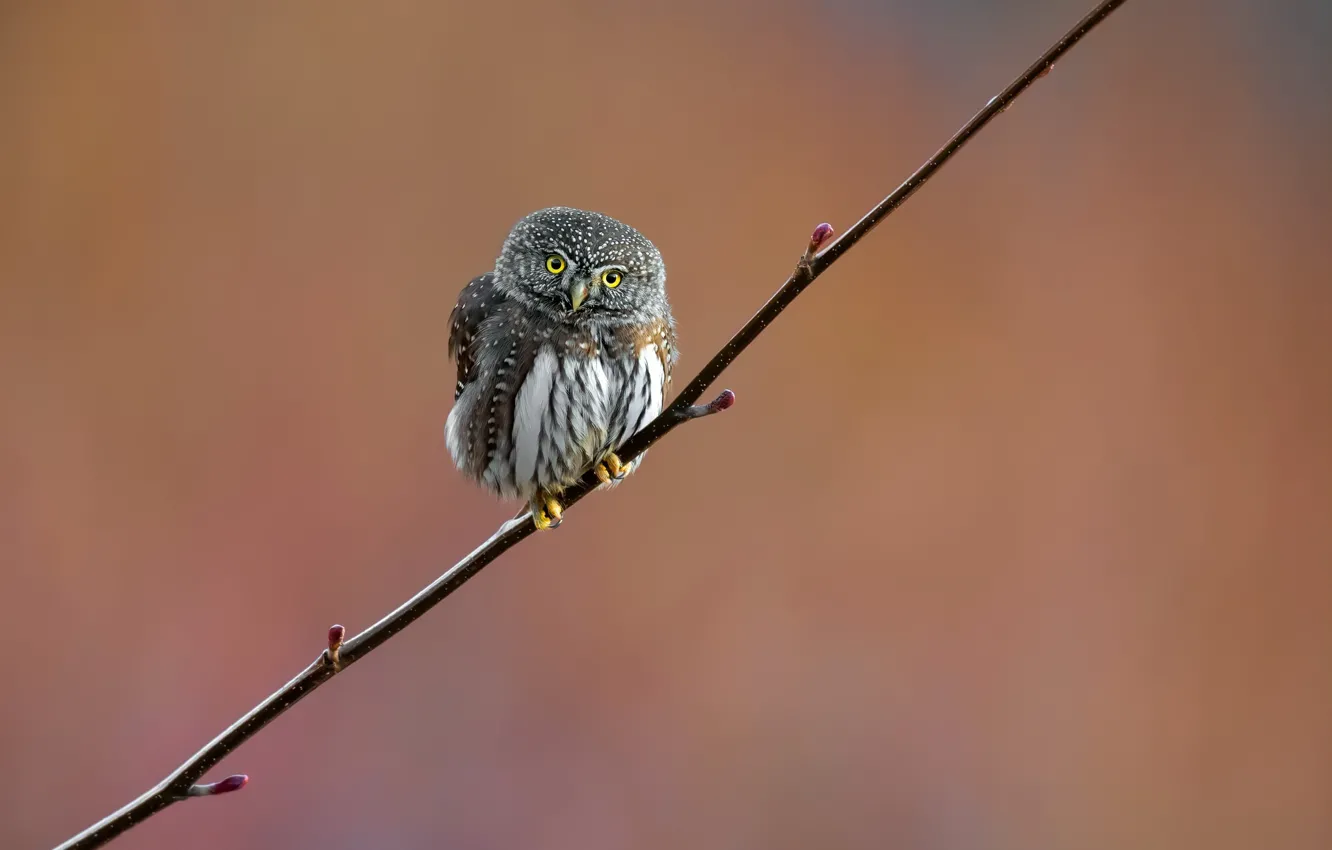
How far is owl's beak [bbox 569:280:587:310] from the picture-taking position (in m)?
2.03

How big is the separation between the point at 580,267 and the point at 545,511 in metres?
0.45

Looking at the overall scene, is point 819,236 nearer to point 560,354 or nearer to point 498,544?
point 498,544

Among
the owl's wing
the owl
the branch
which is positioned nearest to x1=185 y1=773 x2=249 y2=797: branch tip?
the branch

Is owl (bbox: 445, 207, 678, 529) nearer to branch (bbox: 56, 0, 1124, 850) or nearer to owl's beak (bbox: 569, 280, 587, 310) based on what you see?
owl's beak (bbox: 569, 280, 587, 310)

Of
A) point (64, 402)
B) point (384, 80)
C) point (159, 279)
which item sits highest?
point (384, 80)

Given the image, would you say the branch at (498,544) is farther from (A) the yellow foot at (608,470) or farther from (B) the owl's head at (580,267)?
(B) the owl's head at (580,267)

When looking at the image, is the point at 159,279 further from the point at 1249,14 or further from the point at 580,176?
the point at 1249,14

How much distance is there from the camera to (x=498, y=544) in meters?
1.60

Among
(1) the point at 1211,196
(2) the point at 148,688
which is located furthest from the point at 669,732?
(1) the point at 1211,196

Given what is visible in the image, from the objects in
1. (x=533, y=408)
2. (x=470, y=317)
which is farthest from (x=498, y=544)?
(x=470, y=317)

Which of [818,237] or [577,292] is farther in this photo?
[577,292]

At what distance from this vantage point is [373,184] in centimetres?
442

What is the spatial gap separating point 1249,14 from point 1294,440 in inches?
70.9

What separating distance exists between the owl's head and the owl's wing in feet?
0.13
